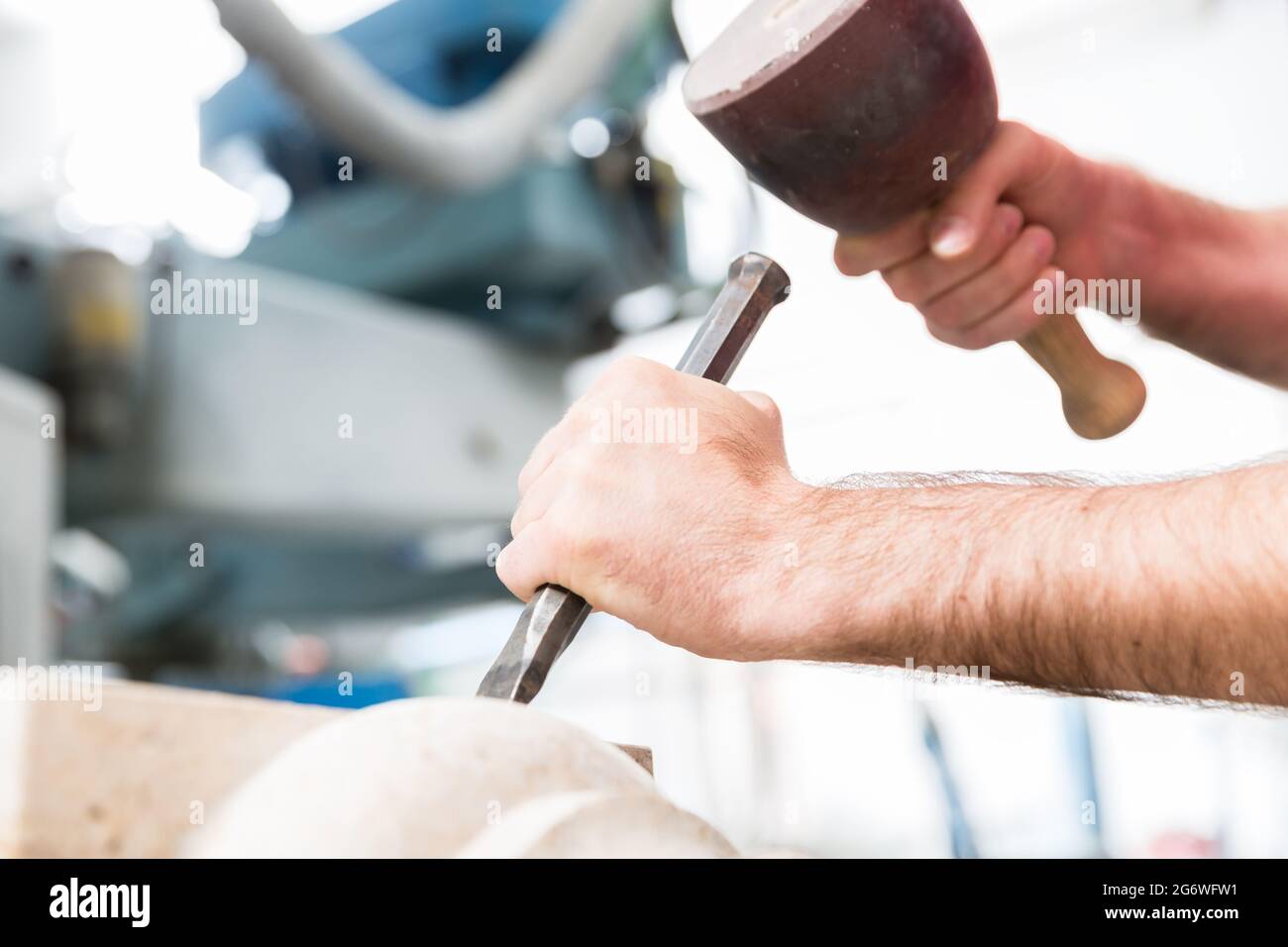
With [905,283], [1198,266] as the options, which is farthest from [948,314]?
[1198,266]

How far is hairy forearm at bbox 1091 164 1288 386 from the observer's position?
1189 millimetres

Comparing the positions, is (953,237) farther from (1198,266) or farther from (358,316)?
(358,316)

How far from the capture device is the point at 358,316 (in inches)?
75.7

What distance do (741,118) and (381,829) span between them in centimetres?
59

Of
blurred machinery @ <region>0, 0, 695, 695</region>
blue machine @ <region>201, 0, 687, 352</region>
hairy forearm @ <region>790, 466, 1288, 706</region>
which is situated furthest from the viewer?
blue machine @ <region>201, 0, 687, 352</region>

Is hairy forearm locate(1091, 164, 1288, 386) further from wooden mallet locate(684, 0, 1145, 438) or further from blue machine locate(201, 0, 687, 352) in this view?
blue machine locate(201, 0, 687, 352)

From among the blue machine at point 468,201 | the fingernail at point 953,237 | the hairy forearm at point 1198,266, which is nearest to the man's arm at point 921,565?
the fingernail at point 953,237

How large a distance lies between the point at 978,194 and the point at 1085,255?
0.20 metres

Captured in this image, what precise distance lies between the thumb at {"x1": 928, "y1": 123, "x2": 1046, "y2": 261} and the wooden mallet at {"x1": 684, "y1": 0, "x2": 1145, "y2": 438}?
0.05 meters

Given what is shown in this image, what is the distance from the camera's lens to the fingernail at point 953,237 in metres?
1.04

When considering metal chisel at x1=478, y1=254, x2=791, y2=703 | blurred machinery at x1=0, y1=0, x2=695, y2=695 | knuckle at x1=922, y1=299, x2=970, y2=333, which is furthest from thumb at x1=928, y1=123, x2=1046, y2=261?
blurred machinery at x1=0, y1=0, x2=695, y2=695

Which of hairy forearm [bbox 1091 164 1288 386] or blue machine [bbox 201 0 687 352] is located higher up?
blue machine [bbox 201 0 687 352]

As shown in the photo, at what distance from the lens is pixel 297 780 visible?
1.70 ft
